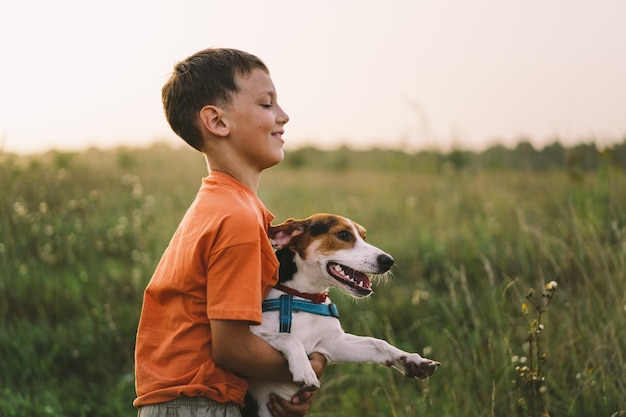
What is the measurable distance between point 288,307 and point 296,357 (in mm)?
261

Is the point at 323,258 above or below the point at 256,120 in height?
below

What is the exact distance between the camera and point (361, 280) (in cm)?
261

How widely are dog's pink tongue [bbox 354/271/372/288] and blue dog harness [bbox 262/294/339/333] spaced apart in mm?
182

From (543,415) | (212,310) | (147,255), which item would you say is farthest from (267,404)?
(147,255)

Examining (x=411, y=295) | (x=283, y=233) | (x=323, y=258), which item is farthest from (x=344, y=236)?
(x=411, y=295)

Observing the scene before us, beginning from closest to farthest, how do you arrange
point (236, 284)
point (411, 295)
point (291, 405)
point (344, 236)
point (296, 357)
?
point (236, 284) → point (296, 357) → point (291, 405) → point (344, 236) → point (411, 295)

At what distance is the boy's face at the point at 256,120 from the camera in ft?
7.87

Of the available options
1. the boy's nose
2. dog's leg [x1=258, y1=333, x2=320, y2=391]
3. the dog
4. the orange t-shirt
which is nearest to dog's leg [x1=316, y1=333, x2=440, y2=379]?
the dog

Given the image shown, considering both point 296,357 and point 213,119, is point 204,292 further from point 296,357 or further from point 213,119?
point 213,119

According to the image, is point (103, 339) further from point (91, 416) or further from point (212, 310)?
point (212, 310)

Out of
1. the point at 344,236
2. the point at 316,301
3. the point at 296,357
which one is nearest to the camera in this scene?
the point at 296,357

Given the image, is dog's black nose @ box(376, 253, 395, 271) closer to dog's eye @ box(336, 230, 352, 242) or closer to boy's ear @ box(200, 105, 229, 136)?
dog's eye @ box(336, 230, 352, 242)

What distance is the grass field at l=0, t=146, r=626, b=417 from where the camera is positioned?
12.3 ft

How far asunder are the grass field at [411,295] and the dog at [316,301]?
720mm
